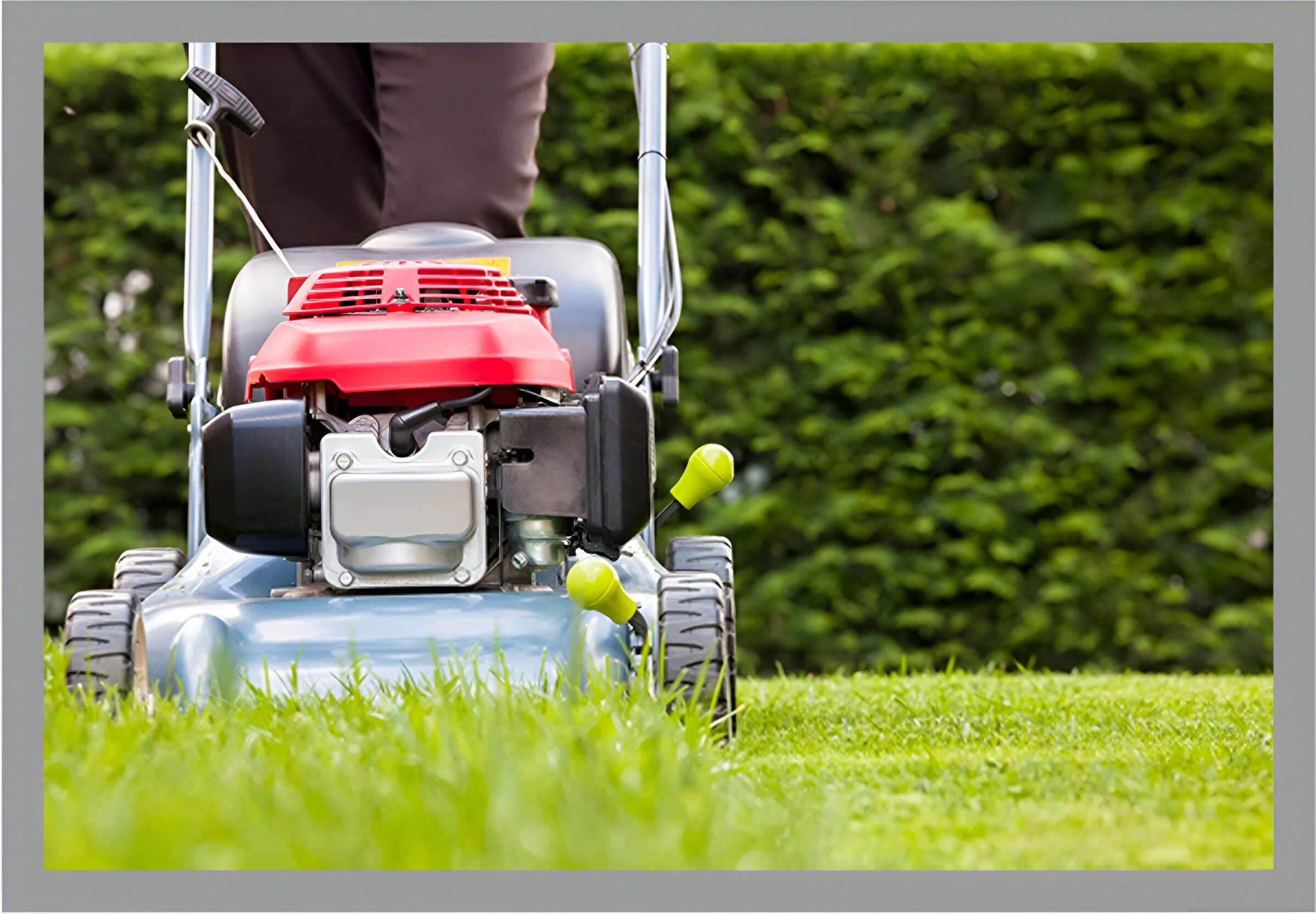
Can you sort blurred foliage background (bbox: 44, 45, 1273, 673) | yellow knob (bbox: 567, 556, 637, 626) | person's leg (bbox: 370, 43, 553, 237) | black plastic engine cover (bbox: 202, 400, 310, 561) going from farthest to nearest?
blurred foliage background (bbox: 44, 45, 1273, 673) < person's leg (bbox: 370, 43, 553, 237) < black plastic engine cover (bbox: 202, 400, 310, 561) < yellow knob (bbox: 567, 556, 637, 626)

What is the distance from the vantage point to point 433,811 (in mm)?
1577

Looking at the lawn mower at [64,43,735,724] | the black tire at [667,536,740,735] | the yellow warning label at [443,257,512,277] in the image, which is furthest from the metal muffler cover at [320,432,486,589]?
the black tire at [667,536,740,735]

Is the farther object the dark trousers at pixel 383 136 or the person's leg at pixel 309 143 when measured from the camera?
the person's leg at pixel 309 143

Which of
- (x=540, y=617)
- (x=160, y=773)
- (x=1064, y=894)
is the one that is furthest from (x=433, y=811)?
(x=540, y=617)

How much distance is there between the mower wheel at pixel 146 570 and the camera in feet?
10.7

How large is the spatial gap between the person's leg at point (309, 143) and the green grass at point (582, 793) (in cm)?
138

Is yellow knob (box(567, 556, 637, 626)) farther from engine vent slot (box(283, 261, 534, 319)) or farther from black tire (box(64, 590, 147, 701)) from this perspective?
black tire (box(64, 590, 147, 701))

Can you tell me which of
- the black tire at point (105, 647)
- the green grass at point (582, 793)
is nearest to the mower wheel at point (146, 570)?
the black tire at point (105, 647)

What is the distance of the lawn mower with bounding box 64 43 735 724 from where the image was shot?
7.79 ft

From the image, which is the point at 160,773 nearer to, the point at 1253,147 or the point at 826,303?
the point at 826,303

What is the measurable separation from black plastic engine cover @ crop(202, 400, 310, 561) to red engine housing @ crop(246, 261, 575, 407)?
0.12 metres

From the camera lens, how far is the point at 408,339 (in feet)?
8.07

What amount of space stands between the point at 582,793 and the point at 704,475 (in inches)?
48.0

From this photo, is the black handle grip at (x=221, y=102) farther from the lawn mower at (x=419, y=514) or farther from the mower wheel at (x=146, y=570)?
the mower wheel at (x=146, y=570)
